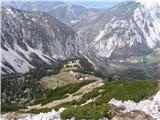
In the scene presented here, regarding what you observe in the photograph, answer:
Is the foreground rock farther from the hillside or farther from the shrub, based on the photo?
the shrub

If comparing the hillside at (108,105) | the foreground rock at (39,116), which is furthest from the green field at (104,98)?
the foreground rock at (39,116)

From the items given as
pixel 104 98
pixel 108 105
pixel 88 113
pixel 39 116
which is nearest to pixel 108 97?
pixel 104 98

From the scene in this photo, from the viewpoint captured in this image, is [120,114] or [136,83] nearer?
[120,114]

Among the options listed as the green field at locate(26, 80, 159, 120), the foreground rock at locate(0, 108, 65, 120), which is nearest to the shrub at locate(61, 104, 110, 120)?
the green field at locate(26, 80, 159, 120)

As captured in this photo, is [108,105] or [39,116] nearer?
[108,105]

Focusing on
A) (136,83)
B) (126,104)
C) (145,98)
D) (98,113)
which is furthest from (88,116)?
(136,83)

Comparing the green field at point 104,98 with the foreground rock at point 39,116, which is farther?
the foreground rock at point 39,116

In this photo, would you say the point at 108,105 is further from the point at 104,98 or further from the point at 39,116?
the point at 104,98

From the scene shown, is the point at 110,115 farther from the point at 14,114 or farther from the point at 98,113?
the point at 14,114

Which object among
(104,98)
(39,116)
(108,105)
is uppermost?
(108,105)

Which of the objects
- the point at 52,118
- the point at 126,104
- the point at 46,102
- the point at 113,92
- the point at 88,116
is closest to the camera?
the point at 88,116

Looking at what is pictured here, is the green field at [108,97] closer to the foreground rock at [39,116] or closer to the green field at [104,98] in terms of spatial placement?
the green field at [104,98]
